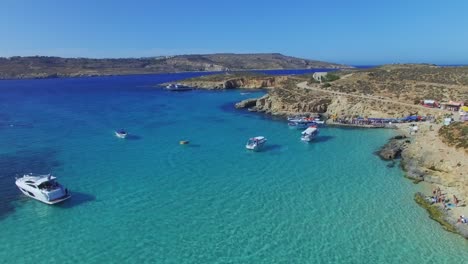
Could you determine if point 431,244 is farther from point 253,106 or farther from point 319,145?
point 253,106

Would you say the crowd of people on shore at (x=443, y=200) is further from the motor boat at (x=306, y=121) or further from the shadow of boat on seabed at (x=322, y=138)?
the motor boat at (x=306, y=121)

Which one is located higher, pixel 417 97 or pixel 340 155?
pixel 417 97

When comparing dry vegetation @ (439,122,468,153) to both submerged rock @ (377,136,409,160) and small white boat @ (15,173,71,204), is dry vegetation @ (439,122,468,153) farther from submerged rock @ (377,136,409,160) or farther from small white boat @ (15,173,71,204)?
small white boat @ (15,173,71,204)

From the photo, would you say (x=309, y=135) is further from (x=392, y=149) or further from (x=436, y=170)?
(x=436, y=170)

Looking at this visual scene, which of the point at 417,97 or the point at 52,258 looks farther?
the point at 417,97

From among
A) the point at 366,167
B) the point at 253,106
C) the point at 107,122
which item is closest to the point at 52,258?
the point at 366,167

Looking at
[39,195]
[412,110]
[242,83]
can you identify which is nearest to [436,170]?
[412,110]

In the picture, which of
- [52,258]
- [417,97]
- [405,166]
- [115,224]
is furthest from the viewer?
[417,97]
